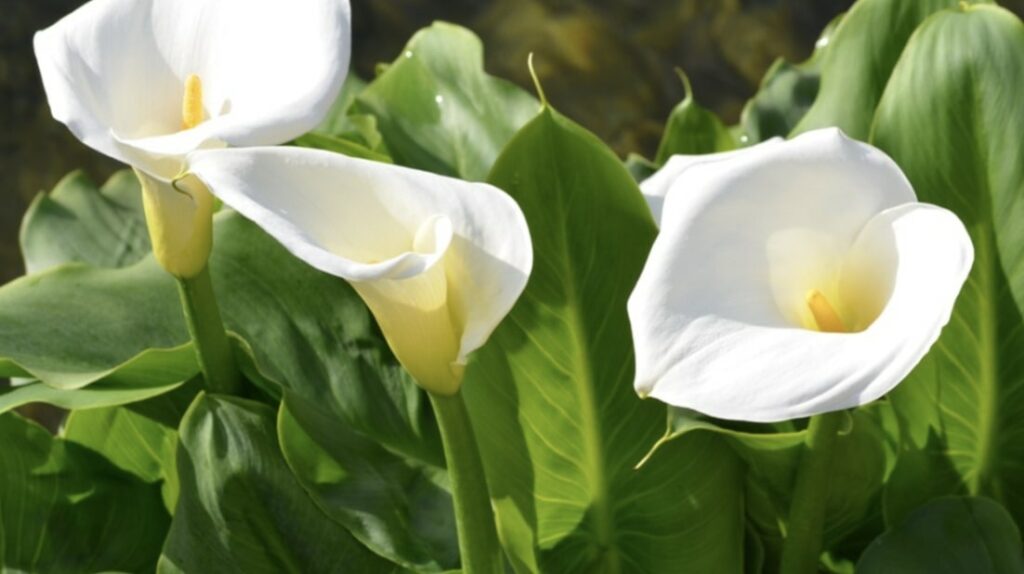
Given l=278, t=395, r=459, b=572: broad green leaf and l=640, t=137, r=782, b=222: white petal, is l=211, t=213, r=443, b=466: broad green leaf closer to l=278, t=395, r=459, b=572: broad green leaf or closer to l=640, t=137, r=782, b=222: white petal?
l=278, t=395, r=459, b=572: broad green leaf

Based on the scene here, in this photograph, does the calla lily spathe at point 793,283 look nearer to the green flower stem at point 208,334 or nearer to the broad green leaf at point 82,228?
the green flower stem at point 208,334

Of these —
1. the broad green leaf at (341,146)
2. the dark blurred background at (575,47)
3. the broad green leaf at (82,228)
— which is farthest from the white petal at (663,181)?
the dark blurred background at (575,47)

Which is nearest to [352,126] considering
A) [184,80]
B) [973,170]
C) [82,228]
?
[82,228]

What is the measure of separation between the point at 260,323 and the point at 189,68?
10.0 inches

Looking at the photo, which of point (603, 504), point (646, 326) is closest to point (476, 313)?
point (646, 326)

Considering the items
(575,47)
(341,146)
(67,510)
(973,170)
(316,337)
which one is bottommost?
(575,47)

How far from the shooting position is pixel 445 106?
48.9 inches

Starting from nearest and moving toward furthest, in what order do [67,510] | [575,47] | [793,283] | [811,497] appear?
[793,283]
[811,497]
[67,510]
[575,47]

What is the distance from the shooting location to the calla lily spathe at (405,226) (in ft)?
2.11

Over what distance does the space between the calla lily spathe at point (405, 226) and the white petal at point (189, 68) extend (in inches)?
2.0

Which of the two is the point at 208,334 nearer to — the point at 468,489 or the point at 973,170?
the point at 468,489

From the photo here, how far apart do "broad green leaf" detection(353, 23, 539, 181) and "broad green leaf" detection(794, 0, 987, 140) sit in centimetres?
25

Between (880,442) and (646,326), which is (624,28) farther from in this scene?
(646,326)

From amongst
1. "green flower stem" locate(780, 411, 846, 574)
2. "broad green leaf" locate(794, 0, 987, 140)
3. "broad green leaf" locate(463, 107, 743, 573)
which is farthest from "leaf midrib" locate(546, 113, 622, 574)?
"broad green leaf" locate(794, 0, 987, 140)
